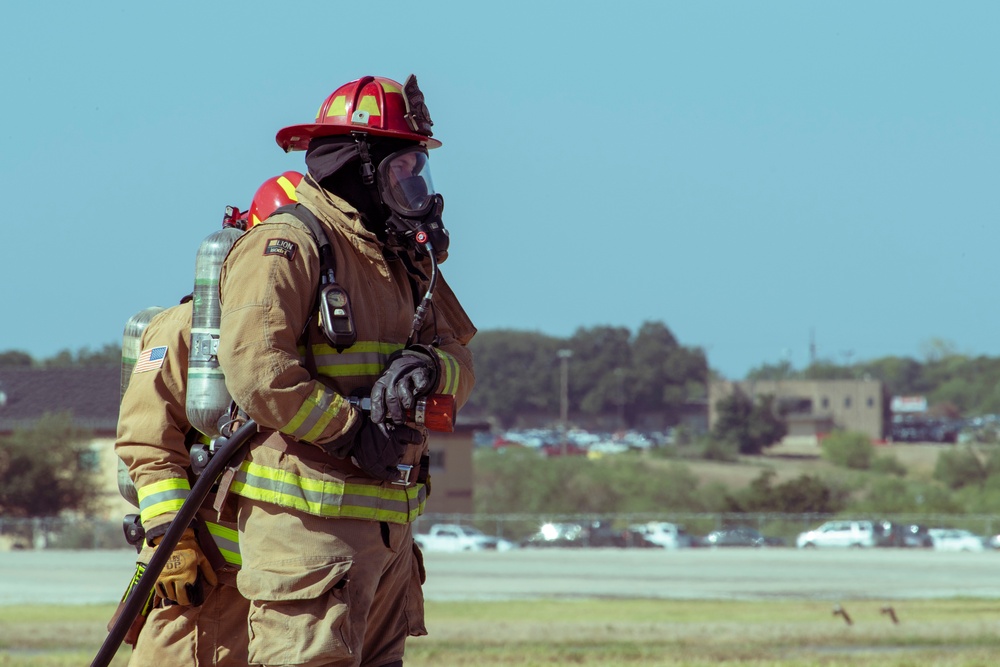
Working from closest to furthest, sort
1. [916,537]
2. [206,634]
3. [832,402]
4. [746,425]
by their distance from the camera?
[206,634], [916,537], [746,425], [832,402]

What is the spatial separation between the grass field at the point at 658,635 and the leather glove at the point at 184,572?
457cm

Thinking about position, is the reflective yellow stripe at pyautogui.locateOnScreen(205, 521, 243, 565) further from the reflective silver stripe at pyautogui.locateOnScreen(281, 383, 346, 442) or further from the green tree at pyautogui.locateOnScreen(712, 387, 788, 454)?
the green tree at pyautogui.locateOnScreen(712, 387, 788, 454)

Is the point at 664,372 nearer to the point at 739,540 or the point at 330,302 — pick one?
the point at 739,540

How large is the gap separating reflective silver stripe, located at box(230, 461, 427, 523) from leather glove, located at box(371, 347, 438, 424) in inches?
8.2

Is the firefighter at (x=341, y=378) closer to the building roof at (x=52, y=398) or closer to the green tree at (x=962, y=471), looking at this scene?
the building roof at (x=52, y=398)

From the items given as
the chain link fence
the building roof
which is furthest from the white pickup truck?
the building roof

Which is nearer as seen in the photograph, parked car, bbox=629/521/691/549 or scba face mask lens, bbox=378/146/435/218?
scba face mask lens, bbox=378/146/435/218

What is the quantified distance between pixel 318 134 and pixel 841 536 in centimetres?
3332

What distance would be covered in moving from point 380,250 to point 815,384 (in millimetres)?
104662

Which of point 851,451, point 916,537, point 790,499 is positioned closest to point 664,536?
point 916,537

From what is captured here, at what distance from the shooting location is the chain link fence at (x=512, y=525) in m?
33.3

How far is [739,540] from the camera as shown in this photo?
35.4m

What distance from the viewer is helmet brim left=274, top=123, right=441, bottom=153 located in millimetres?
3758

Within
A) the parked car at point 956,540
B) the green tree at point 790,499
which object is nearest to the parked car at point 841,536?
the parked car at point 956,540
